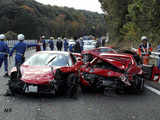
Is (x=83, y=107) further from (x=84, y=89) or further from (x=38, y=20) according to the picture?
(x=38, y=20)

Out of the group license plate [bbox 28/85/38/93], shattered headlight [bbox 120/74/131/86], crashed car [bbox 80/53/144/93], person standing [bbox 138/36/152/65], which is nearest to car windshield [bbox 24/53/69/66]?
crashed car [bbox 80/53/144/93]

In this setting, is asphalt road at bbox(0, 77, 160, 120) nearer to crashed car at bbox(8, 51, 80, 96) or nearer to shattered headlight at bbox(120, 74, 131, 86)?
crashed car at bbox(8, 51, 80, 96)

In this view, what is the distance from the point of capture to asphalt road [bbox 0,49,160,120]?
579 centimetres

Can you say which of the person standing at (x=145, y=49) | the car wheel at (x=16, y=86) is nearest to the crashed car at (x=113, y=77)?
the car wheel at (x=16, y=86)

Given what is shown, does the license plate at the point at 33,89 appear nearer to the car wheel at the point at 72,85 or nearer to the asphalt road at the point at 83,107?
the asphalt road at the point at 83,107

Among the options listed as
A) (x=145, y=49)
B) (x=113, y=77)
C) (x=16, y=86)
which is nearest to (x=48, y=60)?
(x=16, y=86)

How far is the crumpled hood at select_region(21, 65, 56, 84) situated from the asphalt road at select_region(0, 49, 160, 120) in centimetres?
52

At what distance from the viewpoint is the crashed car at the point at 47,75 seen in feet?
23.7

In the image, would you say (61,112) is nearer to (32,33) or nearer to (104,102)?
(104,102)

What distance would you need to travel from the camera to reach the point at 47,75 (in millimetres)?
7566

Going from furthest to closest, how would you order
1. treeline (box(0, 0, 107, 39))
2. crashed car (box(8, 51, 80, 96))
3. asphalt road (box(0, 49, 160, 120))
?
treeline (box(0, 0, 107, 39)) < crashed car (box(8, 51, 80, 96)) < asphalt road (box(0, 49, 160, 120))

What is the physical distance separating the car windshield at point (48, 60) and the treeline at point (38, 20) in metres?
41.7

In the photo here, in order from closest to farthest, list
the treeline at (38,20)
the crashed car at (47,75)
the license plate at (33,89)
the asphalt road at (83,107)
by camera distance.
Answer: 1. the asphalt road at (83,107)
2. the license plate at (33,89)
3. the crashed car at (47,75)
4. the treeline at (38,20)

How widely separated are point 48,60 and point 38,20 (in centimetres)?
8524
